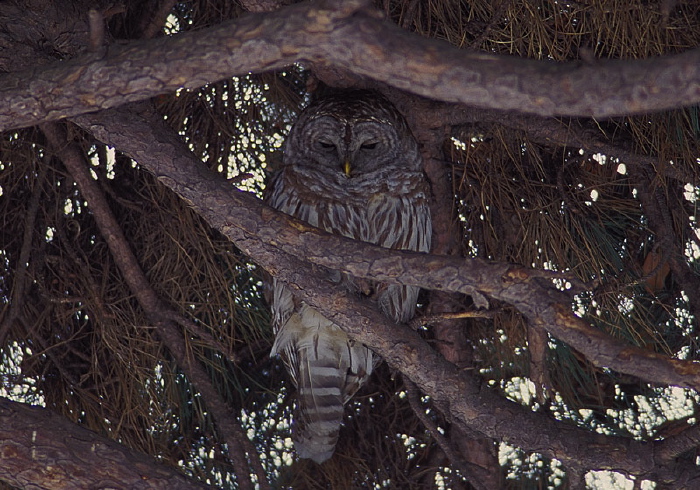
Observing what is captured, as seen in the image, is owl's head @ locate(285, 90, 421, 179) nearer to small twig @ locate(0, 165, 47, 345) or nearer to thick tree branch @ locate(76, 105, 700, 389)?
thick tree branch @ locate(76, 105, 700, 389)

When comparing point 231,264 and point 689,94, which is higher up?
point 231,264

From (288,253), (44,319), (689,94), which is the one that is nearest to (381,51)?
(689,94)

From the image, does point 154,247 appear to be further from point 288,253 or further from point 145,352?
point 288,253

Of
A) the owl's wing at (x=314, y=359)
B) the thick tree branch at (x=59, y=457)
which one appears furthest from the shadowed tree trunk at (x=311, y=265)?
the owl's wing at (x=314, y=359)

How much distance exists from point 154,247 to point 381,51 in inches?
64.9

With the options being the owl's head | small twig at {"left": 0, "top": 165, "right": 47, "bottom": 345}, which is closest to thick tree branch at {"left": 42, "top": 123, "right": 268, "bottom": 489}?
small twig at {"left": 0, "top": 165, "right": 47, "bottom": 345}

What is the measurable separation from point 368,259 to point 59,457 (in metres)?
0.91

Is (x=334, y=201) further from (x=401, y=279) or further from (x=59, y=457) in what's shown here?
(x=59, y=457)

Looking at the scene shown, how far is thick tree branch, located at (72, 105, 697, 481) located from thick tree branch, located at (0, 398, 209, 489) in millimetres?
608

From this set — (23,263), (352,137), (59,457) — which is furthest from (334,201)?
(59,457)

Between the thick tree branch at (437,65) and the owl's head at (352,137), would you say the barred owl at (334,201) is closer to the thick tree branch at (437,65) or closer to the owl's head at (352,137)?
the owl's head at (352,137)

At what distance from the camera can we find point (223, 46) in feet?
4.64

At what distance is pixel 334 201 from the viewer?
269cm

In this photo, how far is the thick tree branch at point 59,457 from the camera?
6.31 feet
